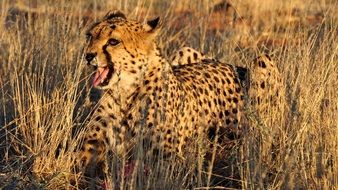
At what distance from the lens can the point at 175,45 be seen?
6.14m

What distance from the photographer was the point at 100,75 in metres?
3.67

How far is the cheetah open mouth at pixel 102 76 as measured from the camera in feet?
A: 11.9

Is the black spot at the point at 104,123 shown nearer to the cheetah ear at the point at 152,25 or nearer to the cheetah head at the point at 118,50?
the cheetah head at the point at 118,50

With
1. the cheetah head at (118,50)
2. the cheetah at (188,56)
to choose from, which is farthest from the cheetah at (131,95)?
the cheetah at (188,56)

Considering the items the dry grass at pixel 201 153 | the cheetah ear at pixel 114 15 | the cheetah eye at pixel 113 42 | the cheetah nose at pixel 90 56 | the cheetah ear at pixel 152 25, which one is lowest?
the dry grass at pixel 201 153

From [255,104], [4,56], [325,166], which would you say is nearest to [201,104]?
[255,104]

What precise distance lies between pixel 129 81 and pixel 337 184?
1.14 m

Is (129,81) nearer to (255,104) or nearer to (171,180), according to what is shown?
(255,104)

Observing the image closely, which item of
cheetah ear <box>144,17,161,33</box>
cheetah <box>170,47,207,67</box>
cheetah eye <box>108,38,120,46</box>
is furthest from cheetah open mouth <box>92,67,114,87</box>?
cheetah <box>170,47,207,67</box>

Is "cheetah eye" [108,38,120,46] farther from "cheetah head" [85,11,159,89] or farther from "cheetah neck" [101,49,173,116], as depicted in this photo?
"cheetah neck" [101,49,173,116]

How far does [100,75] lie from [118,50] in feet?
0.48

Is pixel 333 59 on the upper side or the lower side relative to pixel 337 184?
upper

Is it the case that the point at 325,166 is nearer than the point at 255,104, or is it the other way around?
the point at 325,166

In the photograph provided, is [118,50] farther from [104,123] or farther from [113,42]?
[104,123]
